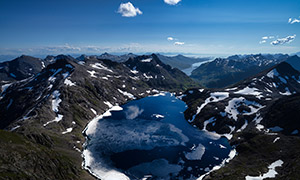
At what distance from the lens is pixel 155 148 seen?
116500mm

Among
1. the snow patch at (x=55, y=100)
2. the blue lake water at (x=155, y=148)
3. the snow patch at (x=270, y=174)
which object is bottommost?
the blue lake water at (x=155, y=148)

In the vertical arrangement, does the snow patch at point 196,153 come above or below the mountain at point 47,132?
below

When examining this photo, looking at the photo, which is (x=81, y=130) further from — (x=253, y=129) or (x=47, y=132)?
(x=253, y=129)

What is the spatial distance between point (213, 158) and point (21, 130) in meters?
115

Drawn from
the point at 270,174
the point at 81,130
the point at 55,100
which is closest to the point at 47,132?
the point at 81,130

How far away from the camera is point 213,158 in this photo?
105625mm

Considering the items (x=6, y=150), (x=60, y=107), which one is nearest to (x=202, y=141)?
(x=6, y=150)

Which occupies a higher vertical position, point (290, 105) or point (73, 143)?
point (290, 105)

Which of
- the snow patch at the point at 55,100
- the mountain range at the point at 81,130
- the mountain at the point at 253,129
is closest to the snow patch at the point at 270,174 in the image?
the mountain at the point at 253,129

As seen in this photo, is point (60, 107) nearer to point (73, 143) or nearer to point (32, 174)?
point (73, 143)

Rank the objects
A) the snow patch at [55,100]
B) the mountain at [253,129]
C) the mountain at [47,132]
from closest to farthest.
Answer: the mountain at [47,132]
the mountain at [253,129]
the snow patch at [55,100]

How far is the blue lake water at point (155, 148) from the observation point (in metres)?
95.0

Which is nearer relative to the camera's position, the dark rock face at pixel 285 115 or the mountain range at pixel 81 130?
the mountain range at pixel 81 130

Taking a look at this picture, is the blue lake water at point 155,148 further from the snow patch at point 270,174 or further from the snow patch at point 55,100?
the snow patch at point 55,100
